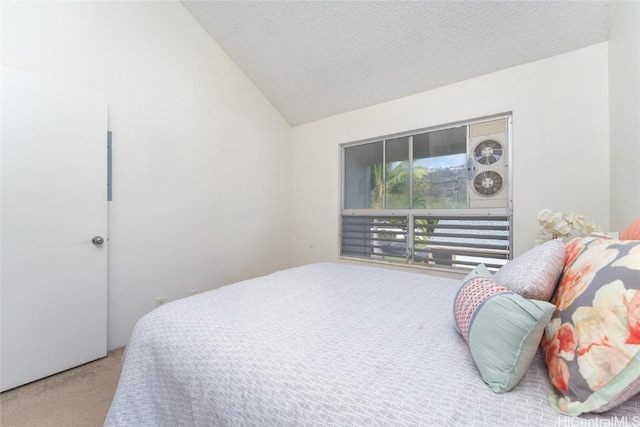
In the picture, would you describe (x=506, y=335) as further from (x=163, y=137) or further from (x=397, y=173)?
(x=163, y=137)

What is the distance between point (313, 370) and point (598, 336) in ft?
2.22

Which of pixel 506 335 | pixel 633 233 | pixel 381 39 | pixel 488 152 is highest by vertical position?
pixel 381 39

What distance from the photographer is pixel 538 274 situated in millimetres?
815

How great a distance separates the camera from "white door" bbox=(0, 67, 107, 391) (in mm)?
1660

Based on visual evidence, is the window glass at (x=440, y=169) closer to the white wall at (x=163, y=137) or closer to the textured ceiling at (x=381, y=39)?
the textured ceiling at (x=381, y=39)

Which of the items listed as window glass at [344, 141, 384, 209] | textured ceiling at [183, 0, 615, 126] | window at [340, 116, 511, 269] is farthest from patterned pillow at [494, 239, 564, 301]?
window glass at [344, 141, 384, 209]

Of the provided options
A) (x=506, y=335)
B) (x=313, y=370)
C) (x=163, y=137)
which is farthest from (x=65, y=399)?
(x=506, y=335)

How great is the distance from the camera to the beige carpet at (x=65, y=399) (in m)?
1.41

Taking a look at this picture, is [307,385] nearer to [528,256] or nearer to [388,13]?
[528,256]

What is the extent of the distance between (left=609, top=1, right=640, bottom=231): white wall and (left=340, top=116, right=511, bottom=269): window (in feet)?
2.02

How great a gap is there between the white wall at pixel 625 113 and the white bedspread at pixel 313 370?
1.34m

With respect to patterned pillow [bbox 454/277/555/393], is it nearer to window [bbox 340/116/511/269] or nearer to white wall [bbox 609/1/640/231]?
white wall [bbox 609/1/640/231]

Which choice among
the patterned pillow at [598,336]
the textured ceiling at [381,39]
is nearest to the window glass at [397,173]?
the textured ceiling at [381,39]

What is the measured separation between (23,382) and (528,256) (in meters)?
2.81
